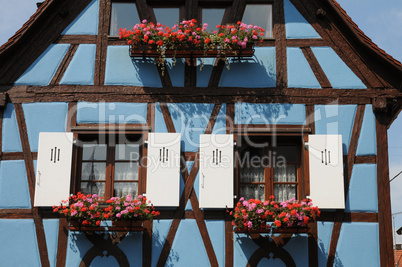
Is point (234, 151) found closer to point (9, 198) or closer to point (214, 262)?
point (214, 262)

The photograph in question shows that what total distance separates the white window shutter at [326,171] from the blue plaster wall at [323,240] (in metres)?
0.27

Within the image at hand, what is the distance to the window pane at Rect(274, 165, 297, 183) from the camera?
29.4 ft

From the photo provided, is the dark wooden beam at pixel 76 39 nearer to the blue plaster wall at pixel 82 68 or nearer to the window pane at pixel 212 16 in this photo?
the blue plaster wall at pixel 82 68

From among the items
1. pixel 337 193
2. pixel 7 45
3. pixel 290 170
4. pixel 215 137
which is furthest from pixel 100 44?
pixel 337 193

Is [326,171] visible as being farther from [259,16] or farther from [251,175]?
[259,16]

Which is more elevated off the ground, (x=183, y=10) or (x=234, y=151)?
(x=183, y=10)

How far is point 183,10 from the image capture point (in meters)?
9.55

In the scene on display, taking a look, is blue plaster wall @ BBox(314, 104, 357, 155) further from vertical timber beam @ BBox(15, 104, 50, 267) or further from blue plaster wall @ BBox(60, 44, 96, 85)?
vertical timber beam @ BBox(15, 104, 50, 267)

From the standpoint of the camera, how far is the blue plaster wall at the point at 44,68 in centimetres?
911

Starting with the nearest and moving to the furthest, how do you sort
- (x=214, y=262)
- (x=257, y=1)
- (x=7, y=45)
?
(x=214, y=262) → (x=7, y=45) → (x=257, y=1)

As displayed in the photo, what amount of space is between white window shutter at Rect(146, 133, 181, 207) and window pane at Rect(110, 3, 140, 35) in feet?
6.30

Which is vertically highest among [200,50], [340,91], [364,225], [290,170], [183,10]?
[183,10]

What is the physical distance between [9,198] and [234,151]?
3.28 m

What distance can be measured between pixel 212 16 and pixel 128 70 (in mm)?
1603
